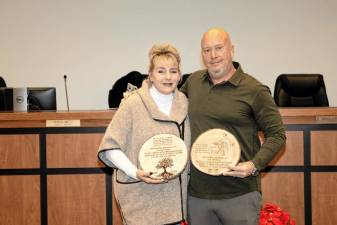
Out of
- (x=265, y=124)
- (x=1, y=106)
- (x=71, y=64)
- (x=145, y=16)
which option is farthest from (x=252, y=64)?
(x=265, y=124)

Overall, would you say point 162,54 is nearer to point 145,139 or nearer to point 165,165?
point 145,139

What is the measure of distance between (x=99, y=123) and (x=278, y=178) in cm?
135

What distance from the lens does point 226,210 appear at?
1892 mm

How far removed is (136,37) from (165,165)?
158 inches

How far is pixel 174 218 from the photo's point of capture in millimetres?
1862

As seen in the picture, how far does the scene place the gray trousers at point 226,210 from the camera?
189 cm

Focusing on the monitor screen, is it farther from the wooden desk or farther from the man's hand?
the man's hand

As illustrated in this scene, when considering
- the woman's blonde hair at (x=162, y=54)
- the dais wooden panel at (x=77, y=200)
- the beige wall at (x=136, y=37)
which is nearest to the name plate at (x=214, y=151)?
the woman's blonde hair at (x=162, y=54)

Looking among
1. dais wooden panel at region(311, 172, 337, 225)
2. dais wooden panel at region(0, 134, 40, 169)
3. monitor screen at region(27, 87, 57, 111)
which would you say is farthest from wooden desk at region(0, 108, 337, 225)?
monitor screen at region(27, 87, 57, 111)

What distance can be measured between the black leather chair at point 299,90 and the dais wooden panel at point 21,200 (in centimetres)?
255

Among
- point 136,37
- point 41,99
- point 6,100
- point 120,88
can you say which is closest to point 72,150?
point 41,99

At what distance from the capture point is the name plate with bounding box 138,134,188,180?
1798mm

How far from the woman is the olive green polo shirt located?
0.35 feet

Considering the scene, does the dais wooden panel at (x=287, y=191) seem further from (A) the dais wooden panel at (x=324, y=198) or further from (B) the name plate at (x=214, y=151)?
(B) the name plate at (x=214, y=151)
